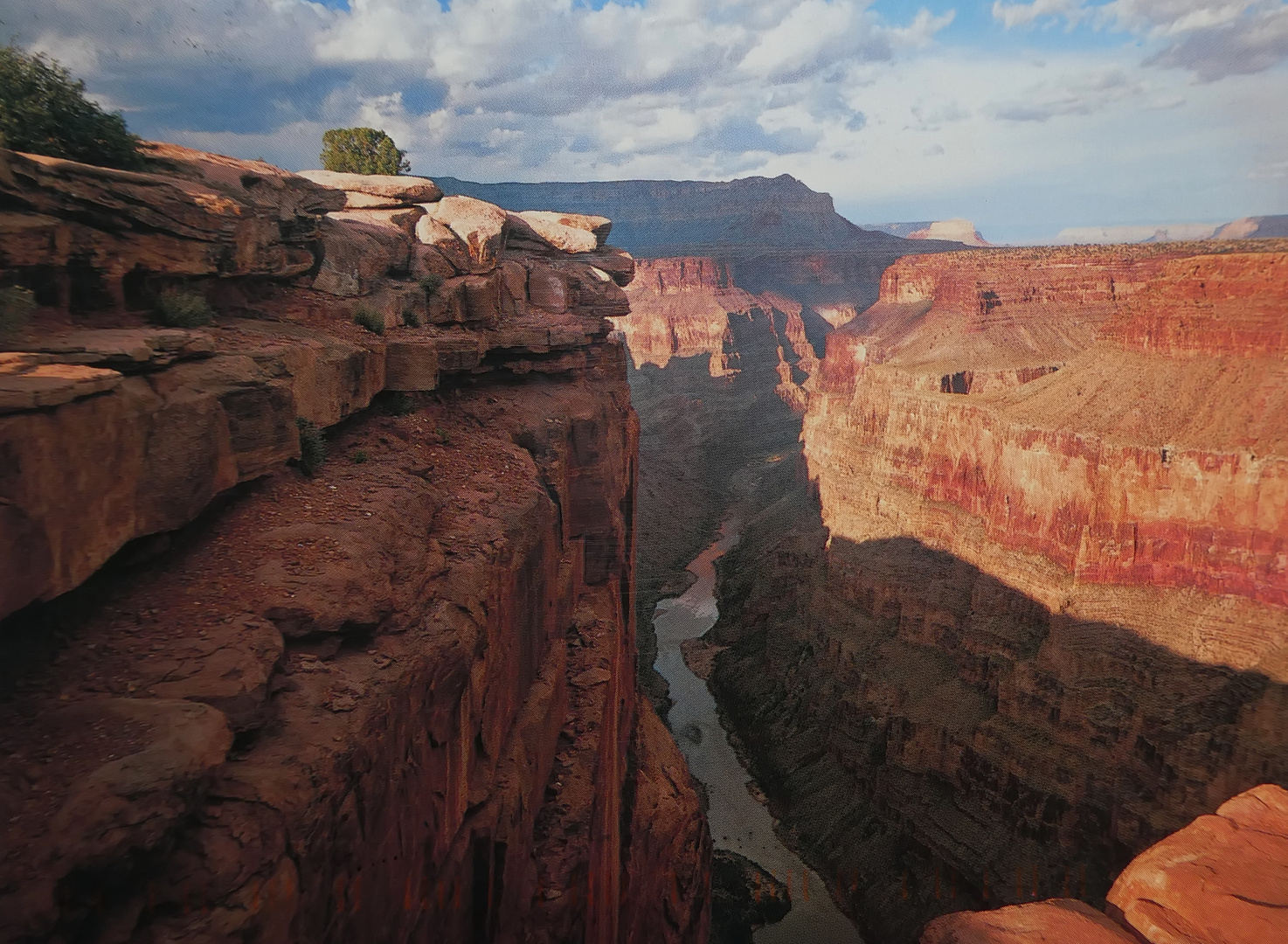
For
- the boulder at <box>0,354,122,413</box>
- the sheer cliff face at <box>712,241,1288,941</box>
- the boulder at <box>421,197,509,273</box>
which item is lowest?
the sheer cliff face at <box>712,241,1288,941</box>

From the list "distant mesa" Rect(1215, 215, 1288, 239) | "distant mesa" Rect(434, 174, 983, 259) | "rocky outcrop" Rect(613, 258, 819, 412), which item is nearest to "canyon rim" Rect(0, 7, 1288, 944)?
"rocky outcrop" Rect(613, 258, 819, 412)

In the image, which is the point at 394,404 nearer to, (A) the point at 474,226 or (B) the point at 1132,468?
(A) the point at 474,226

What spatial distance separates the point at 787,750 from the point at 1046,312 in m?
60.5

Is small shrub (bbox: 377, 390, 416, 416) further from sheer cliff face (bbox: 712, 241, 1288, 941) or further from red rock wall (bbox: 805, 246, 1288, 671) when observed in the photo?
red rock wall (bbox: 805, 246, 1288, 671)

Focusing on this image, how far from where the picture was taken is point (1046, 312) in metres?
81.1

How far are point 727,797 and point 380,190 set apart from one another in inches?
1181

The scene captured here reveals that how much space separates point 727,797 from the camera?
3803cm

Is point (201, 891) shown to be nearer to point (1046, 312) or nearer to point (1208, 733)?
point (1208, 733)

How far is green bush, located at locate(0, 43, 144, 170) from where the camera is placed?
44.2 ft

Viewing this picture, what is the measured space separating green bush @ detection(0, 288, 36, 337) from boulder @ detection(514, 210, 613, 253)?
828 inches

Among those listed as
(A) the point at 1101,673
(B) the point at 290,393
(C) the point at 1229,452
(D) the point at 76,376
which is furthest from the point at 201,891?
(C) the point at 1229,452

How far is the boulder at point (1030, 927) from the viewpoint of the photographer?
9289 mm

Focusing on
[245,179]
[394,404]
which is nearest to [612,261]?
[394,404]

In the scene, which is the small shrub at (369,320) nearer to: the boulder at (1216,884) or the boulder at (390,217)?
the boulder at (390,217)
